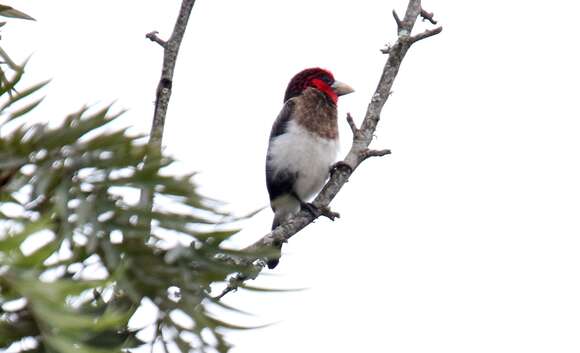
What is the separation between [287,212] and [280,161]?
13.3 inches

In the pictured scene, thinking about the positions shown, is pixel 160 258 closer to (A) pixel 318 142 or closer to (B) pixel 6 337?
(B) pixel 6 337

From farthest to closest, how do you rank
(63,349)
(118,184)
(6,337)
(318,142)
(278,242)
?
(318,142), (278,242), (118,184), (6,337), (63,349)

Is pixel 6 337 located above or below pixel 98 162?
below

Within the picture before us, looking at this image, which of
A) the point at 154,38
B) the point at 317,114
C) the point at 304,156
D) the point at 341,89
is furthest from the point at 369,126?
the point at 341,89

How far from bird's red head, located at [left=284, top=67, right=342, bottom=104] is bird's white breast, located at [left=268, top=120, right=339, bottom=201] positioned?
0.44m

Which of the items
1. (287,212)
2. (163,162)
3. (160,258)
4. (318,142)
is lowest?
(287,212)

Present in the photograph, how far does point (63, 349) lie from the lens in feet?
2.82

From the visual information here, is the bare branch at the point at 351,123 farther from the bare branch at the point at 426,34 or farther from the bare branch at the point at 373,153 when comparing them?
the bare branch at the point at 426,34

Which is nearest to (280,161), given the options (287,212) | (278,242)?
A: (287,212)

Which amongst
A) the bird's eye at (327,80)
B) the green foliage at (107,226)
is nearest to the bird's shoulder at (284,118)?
the bird's eye at (327,80)

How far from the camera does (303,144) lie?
18.6 ft

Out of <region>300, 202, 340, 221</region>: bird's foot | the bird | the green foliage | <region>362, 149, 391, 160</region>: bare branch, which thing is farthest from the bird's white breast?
the green foliage

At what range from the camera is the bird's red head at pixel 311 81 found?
6.14 meters

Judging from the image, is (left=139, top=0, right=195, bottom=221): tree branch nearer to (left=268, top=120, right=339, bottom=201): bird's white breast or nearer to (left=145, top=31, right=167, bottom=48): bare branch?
(left=145, top=31, right=167, bottom=48): bare branch
